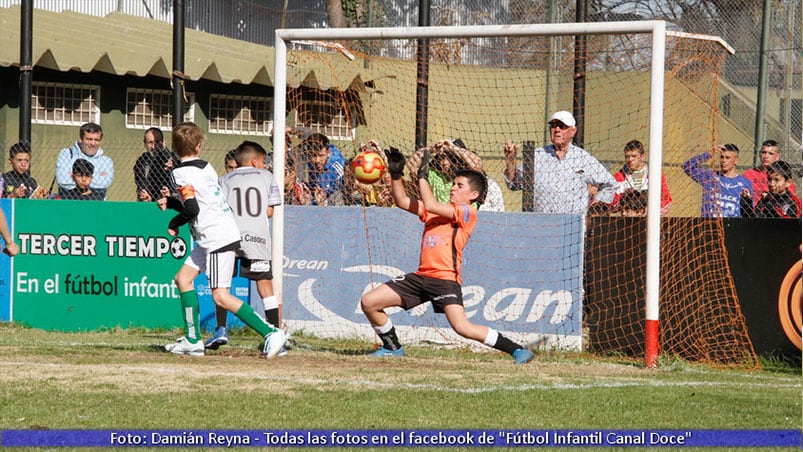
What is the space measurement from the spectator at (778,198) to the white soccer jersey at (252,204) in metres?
4.72

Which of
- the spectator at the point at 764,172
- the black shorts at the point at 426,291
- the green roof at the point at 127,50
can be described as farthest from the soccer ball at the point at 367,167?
the green roof at the point at 127,50

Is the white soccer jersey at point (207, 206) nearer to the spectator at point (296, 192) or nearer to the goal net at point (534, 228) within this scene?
the goal net at point (534, 228)

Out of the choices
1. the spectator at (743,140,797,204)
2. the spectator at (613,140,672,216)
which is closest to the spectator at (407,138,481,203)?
the spectator at (613,140,672,216)

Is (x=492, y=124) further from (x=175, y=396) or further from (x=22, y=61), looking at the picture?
(x=175, y=396)

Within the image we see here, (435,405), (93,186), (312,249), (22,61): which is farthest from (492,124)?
→ (435,405)

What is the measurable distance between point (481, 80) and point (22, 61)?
5.99 metres

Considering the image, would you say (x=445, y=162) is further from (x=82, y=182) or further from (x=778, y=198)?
(x=82, y=182)

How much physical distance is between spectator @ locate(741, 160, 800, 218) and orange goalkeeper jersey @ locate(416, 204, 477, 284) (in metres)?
3.38

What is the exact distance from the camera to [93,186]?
14102mm

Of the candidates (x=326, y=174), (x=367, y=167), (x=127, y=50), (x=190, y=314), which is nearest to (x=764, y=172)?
(x=326, y=174)

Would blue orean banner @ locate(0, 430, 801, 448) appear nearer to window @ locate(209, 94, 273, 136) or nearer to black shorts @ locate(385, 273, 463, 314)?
black shorts @ locate(385, 273, 463, 314)

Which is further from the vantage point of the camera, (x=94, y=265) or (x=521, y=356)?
(x=94, y=265)

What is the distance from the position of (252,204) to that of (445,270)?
2.09 m

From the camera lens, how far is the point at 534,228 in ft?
39.0
